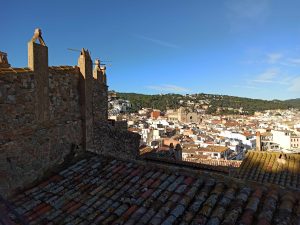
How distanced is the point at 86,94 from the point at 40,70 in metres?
1.67

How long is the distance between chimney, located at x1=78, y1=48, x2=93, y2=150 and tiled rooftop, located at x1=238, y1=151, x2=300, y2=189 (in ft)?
22.2

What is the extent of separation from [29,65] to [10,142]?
5.45 ft

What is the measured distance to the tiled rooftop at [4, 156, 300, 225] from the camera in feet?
12.8

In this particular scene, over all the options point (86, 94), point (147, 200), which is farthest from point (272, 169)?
point (147, 200)

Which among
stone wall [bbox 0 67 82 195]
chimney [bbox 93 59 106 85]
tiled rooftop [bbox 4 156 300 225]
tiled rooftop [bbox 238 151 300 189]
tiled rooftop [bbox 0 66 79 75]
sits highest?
chimney [bbox 93 59 106 85]

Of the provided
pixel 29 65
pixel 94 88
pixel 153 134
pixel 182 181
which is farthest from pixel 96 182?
pixel 153 134

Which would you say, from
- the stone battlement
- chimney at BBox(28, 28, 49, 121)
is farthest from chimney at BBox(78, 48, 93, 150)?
chimney at BBox(28, 28, 49, 121)

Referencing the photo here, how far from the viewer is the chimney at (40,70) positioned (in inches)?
229

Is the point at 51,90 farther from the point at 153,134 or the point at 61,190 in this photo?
the point at 153,134

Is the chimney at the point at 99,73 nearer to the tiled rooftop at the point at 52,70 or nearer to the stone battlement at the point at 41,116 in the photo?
the stone battlement at the point at 41,116

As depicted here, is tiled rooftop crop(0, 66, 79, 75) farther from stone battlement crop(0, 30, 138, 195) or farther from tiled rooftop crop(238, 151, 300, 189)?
tiled rooftop crop(238, 151, 300, 189)

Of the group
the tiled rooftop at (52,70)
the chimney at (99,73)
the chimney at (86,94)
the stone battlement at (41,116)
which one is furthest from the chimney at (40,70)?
the chimney at (99,73)

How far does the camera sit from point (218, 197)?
435 centimetres

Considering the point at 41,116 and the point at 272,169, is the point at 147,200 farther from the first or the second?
the point at 272,169
